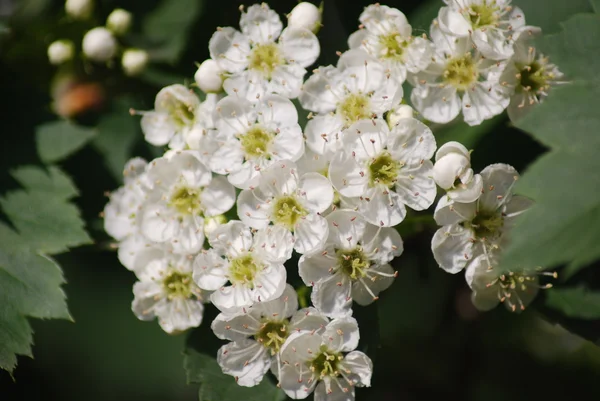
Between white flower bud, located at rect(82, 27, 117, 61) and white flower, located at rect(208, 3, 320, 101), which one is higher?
white flower, located at rect(208, 3, 320, 101)

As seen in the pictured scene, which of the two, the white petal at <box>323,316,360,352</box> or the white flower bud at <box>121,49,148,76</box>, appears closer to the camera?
the white petal at <box>323,316,360,352</box>

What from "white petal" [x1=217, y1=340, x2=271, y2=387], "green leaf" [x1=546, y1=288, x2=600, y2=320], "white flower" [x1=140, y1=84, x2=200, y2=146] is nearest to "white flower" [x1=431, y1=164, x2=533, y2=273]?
"green leaf" [x1=546, y1=288, x2=600, y2=320]

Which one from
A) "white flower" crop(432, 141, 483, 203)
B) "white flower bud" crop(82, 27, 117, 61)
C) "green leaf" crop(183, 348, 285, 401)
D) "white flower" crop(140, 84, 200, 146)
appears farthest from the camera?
"white flower bud" crop(82, 27, 117, 61)

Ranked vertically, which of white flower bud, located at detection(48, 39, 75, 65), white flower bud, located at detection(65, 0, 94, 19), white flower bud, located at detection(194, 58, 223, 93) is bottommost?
white flower bud, located at detection(48, 39, 75, 65)

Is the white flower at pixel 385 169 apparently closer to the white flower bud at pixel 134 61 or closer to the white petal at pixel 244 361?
the white petal at pixel 244 361

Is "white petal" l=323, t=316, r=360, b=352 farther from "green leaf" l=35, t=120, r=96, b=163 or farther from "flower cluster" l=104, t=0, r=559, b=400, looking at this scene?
"green leaf" l=35, t=120, r=96, b=163

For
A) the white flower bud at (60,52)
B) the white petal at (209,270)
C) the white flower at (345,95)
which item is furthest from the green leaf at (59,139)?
the white flower at (345,95)

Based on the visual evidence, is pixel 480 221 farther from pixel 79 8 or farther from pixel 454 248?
pixel 79 8
